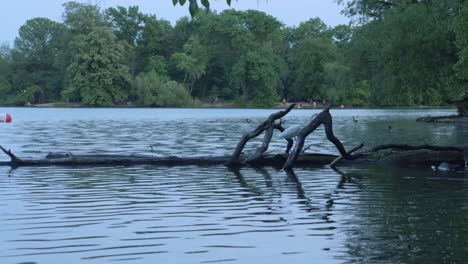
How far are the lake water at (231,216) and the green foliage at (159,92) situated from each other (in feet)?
345

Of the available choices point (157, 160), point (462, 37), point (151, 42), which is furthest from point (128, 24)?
point (157, 160)

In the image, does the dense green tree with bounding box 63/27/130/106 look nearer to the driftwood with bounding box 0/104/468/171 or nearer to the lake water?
the driftwood with bounding box 0/104/468/171

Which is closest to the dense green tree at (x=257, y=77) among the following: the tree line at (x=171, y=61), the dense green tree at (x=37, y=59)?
the tree line at (x=171, y=61)

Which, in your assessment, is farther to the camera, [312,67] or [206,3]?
[312,67]

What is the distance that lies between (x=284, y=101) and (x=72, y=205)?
119 meters

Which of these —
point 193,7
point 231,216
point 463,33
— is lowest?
point 231,216

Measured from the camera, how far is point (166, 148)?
101 feet

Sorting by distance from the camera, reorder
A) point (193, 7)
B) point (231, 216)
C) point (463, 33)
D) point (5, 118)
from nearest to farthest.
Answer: point (193, 7), point (231, 216), point (463, 33), point (5, 118)

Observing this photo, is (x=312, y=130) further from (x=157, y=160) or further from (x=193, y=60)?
(x=193, y=60)

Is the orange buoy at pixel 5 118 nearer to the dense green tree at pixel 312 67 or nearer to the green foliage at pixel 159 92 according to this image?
the green foliage at pixel 159 92

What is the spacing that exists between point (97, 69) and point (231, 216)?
117 m

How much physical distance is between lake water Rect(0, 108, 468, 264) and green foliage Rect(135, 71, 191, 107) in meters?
105

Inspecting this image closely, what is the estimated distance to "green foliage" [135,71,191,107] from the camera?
410 feet

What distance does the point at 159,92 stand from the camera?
12531 centimetres
